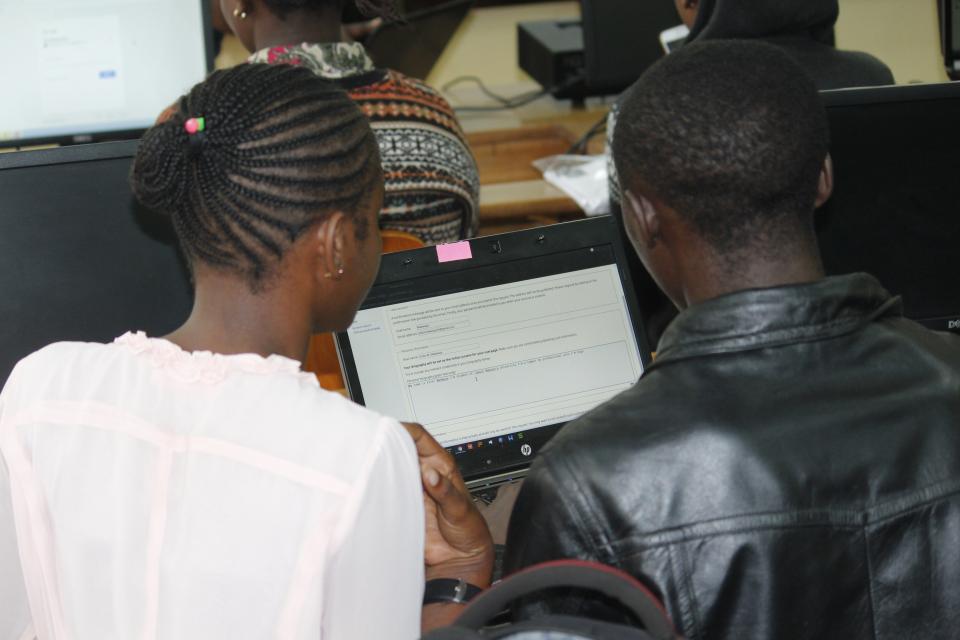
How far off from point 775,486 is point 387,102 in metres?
0.91

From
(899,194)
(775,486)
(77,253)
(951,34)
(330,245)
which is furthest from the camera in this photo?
(951,34)

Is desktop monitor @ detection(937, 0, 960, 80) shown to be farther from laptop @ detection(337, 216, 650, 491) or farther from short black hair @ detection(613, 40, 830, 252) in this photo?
short black hair @ detection(613, 40, 830, 252)

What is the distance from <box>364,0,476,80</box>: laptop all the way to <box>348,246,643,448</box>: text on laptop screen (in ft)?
4.74

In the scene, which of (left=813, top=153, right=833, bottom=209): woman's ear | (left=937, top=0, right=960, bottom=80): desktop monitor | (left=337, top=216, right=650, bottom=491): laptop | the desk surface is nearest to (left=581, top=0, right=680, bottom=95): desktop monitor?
the desk surface

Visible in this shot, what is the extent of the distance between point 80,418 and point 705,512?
1.58ft


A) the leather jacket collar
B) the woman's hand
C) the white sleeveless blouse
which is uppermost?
the leather jacket collar

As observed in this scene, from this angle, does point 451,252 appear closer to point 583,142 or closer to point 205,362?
point 205,362

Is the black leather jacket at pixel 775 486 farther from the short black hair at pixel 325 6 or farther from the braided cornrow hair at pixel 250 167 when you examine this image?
the short black hair at pixel 325 6

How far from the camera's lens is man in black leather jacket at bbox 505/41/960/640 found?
82 centimetres

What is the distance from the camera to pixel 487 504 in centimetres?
126

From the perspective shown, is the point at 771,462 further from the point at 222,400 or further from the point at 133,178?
the point at 133,178

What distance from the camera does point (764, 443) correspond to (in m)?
0.82

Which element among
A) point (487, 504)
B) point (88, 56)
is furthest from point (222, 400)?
point (88, 56)

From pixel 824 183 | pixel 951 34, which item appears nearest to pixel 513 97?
pixel 951 34
